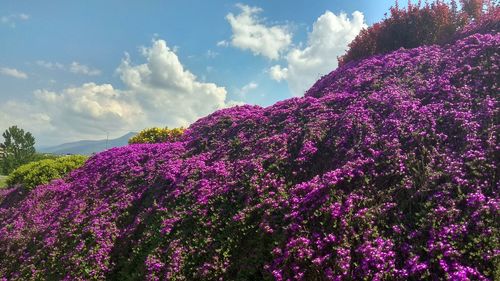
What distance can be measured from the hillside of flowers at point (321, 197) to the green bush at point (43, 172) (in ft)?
18.1

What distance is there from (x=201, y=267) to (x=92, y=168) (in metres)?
11.2

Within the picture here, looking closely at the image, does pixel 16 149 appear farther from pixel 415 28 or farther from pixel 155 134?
pixel 415 28

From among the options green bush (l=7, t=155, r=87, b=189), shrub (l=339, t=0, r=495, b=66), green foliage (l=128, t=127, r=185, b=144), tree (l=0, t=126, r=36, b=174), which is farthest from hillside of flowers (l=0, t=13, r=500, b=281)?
tree (l=0, t=126, r=36, b=174)

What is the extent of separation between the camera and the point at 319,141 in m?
11.0

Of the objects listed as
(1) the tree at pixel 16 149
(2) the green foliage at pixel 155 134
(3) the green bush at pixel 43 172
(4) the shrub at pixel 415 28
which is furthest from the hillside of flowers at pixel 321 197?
(1) the tree at pixel 16 149

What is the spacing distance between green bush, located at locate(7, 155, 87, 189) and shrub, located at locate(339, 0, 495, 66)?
1578 cm

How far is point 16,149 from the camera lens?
40281 mm

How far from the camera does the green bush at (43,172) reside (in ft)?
68.6

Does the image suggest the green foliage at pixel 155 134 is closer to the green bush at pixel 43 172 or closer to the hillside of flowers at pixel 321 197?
the green bush at pixel 43 172

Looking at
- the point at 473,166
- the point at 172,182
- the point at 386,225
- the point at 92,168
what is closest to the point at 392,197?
the point at 386,225

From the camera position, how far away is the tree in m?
39.5

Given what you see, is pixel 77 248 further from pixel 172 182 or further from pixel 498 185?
pixel 498 185

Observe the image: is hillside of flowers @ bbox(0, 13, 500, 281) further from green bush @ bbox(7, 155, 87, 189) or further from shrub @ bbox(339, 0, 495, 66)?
green bush @ bbox(7, 155, 87, 189)

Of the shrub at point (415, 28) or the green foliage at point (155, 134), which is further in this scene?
the green foliage at point (155, 134)
